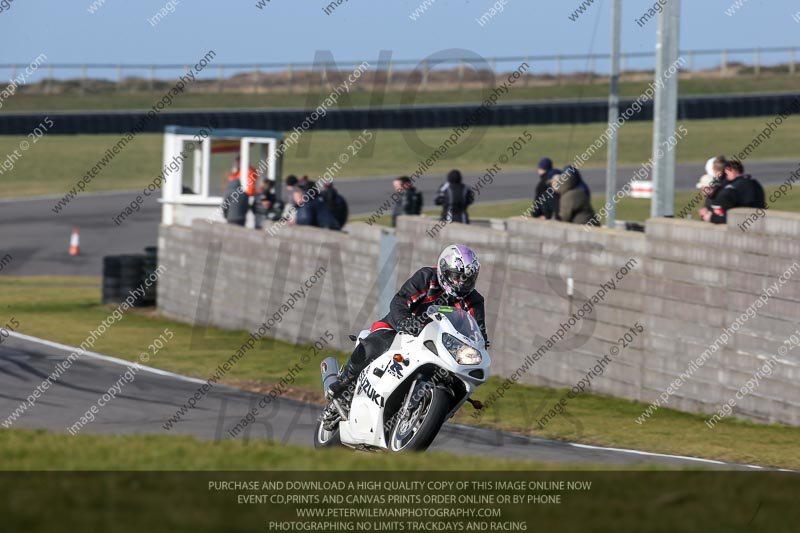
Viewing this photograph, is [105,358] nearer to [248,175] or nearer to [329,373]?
[329,373]

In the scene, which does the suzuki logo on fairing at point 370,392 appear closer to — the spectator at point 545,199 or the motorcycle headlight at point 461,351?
the motorcycle headlight at point 461,351

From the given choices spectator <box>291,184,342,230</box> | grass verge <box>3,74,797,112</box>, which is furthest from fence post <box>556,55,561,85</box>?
spectator <box>291,184,342,230</box>

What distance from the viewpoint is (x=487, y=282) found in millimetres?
17438

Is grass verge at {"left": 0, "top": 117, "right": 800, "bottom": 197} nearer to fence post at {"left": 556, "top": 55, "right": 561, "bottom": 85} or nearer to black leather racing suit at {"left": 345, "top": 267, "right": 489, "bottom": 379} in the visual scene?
fence post at {"left": 556, "top": 55, "right": 561, "bottom": 85}

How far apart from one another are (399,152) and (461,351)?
1704 inches

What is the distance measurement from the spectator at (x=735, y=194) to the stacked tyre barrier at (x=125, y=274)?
1260cm

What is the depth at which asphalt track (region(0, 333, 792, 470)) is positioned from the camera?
11805mm

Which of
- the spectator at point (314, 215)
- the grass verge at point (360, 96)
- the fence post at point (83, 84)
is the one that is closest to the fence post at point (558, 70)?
the grass verge at point (360, 96)

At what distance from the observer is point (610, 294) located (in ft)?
51.1

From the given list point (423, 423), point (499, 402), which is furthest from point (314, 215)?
point (423, 423)
